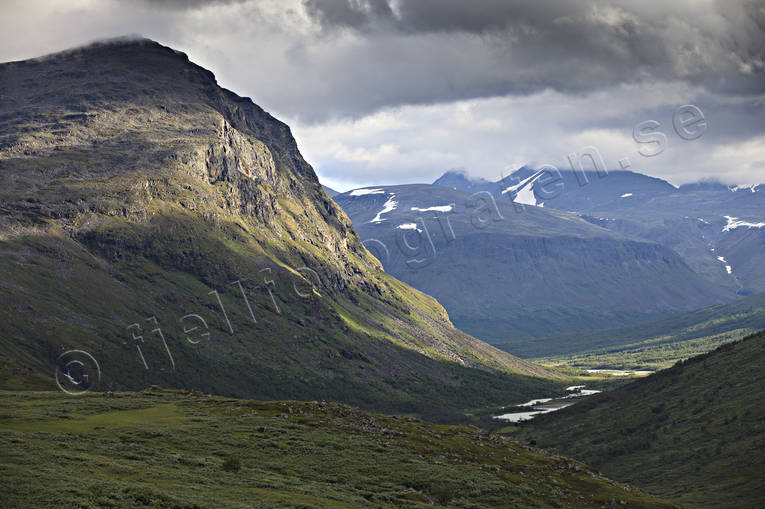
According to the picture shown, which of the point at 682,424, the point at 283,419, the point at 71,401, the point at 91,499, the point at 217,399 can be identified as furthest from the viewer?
the point at 682,424

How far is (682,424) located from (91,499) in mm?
185669

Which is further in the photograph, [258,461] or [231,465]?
[258,461]

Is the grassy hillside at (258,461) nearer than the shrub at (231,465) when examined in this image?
Yes

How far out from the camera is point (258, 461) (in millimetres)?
85812

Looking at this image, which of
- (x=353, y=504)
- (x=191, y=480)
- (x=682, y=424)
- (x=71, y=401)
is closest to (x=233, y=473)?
(x=191, y=480)

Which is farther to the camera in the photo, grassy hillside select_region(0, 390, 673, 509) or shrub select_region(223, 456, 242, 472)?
shrub select_region(223, 456, 242, 472)

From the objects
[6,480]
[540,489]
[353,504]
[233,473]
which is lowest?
[540,489]

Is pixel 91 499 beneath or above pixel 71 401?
beneath

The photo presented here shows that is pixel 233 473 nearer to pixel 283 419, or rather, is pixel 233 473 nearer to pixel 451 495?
pixel 451 495

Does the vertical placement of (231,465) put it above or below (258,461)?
above

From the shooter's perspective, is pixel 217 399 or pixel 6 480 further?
pixel 217 399

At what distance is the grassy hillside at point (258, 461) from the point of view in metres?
61.2

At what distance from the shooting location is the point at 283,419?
370 ft

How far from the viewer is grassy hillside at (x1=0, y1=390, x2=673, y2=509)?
201 feet
